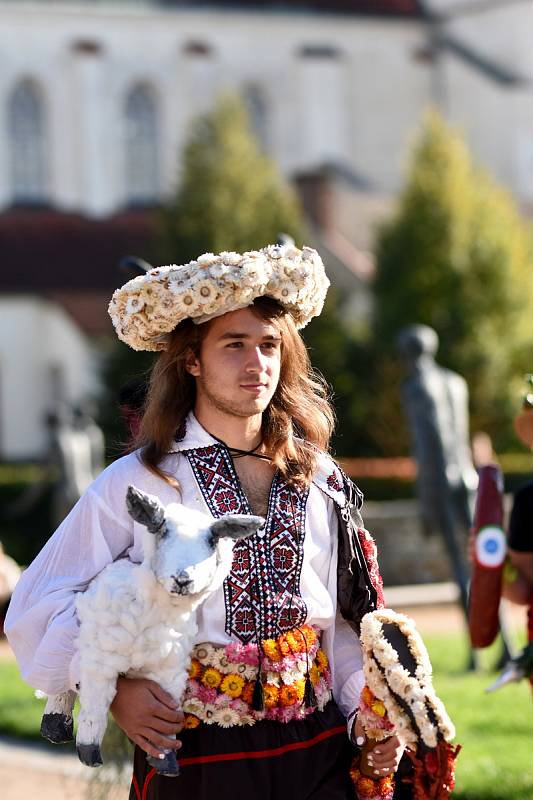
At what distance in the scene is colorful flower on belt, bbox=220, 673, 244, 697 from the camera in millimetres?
3902

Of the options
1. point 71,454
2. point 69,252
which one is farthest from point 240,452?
point 69,252

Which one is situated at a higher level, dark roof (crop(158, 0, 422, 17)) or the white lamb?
dark roof (crop(158, 0, 422, 17))

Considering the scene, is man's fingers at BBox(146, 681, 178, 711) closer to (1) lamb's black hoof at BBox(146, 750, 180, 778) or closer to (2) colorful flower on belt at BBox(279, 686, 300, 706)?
(1) lamb's black hoof at BBox(146, 750, 180, 778)

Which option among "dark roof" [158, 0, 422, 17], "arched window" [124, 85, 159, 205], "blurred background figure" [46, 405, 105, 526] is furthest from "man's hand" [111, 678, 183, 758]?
"dark roof" [158, 0, 422, 17]

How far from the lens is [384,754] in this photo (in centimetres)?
396

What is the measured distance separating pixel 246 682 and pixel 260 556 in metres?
0.30

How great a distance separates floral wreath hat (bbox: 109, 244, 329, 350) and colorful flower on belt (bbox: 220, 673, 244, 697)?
85cm

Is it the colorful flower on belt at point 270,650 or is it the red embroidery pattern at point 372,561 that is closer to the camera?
the colorful flower on belt at point 270,650

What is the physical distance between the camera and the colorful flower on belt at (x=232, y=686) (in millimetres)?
3902

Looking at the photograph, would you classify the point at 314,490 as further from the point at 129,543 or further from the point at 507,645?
the point at 507,645

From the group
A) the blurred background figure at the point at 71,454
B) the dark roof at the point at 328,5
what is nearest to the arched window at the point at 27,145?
the dark roof at the point at 328,5

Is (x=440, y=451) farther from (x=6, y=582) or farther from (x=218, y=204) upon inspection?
(x=218, y=204)

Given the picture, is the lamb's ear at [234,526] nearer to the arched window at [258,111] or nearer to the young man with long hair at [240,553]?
the young man with long hair at [240,553]

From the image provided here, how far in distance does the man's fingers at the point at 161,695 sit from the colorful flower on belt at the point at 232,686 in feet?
0.55
